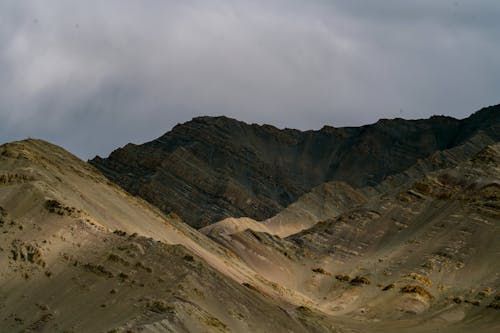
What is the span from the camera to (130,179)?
427 ft

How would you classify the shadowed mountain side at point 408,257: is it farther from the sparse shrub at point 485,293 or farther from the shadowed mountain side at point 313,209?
the shadowed mountain side at point 313,209

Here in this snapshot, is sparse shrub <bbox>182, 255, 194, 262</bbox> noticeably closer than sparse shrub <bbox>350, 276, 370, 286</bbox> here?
Yes

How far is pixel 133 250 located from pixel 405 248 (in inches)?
1557

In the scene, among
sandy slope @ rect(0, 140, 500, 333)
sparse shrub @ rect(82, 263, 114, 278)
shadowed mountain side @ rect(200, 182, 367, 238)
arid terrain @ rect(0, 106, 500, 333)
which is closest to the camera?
sandy slope @ rect(0, 140, 500, 333)

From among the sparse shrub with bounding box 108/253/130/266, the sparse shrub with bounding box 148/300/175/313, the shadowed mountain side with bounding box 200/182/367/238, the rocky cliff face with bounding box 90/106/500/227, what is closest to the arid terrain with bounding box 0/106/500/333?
the sparse shrub with bounding box 148/300/175/313

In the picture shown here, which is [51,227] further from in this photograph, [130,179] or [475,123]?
[475,123]

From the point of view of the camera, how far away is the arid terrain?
32188mm

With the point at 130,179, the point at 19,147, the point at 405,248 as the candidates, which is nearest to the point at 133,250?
the point at 19,147

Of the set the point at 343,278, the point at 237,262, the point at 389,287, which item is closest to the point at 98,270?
the point at 237,262

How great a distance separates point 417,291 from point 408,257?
10034 mm

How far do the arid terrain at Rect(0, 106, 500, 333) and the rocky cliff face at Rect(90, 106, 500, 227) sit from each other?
41 centimetres

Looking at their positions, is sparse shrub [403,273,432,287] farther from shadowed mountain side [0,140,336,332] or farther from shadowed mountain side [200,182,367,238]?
shadowed mountain side [200,182,367,238]

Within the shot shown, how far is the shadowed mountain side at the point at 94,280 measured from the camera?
30.1m

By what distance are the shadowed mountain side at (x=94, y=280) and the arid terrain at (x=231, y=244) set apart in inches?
2.8
